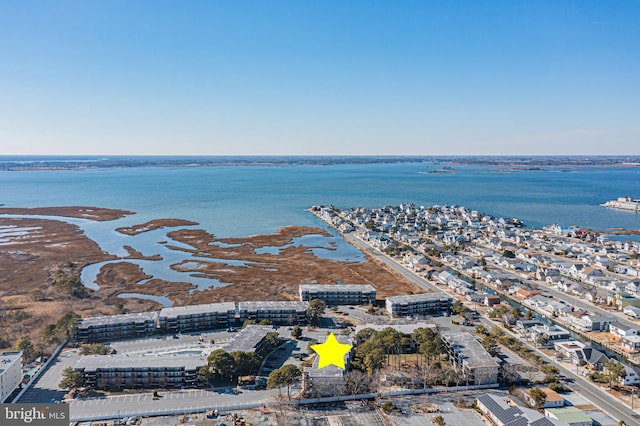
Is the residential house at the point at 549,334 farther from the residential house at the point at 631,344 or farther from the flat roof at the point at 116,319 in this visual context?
the flat roof at the point at 116,319

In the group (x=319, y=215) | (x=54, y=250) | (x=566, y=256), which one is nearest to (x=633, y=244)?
(x=566, y=256)

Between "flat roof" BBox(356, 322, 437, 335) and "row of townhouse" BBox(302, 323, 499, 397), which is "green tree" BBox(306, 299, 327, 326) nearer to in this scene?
"flat roof" BBox(356, 322, 437, 335)

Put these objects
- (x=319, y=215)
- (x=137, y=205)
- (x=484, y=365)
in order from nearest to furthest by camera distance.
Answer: (x=484, y=365), (x=319, y=215), (x=137, y=205)

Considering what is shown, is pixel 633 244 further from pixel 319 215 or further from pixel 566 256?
pixel 319 215

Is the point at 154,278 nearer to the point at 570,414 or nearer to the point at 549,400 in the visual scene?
the point at 549,400

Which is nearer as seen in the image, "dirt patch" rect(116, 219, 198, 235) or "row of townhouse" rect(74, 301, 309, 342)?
"row of townhouse" rect(74, 301, 309, 342)

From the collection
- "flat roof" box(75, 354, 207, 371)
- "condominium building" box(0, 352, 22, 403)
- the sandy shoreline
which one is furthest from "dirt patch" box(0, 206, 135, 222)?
"flat roof" box(75, 354, 207, 371)
